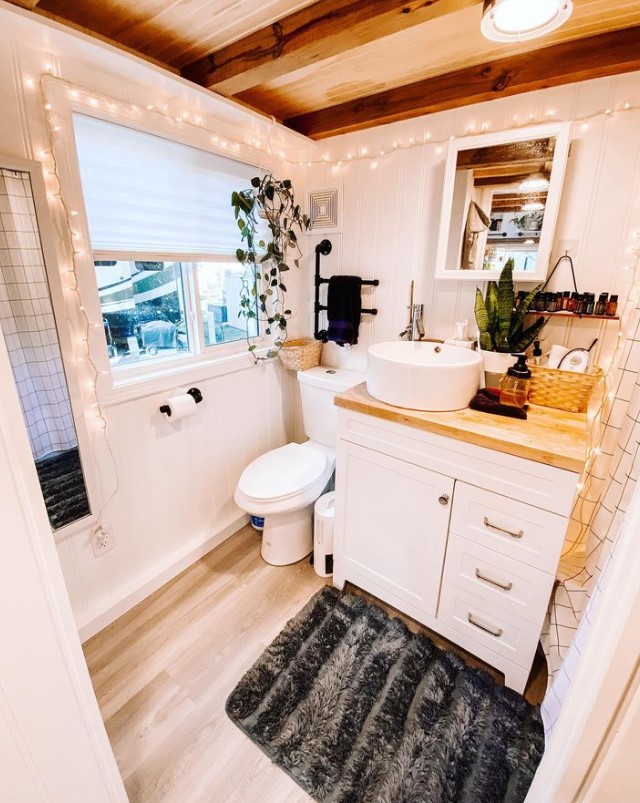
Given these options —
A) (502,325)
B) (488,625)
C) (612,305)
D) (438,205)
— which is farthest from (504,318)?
(488,625)

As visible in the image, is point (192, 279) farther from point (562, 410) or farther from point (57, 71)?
point (562, 410)

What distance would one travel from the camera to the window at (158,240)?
135 cm

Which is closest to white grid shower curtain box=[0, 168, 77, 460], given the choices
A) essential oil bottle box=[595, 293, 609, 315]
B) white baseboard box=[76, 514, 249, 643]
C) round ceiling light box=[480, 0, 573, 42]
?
white baseboard box=[76, 514, 249, 643]

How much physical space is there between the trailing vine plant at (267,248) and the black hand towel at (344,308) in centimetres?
26

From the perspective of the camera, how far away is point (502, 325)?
4.83 ft

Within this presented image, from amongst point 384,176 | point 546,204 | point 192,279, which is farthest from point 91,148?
point 546,204

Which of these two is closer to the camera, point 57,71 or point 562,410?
point 57,71

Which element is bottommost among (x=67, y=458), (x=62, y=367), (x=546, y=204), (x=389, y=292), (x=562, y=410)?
(x=67, y=458)

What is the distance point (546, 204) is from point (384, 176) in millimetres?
742

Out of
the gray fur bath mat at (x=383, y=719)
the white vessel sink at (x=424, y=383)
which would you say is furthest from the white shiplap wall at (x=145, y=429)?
the white vessel sink at (x=424, y=383)

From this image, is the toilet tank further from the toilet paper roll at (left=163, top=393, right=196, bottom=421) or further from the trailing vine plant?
the toilet paper roll at (left=163, top=393, right=196, bottom=421)

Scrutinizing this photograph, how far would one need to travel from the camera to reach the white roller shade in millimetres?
1321

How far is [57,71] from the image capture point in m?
1.17

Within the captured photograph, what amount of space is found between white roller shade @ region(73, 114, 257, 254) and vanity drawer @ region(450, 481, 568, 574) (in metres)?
1.47
